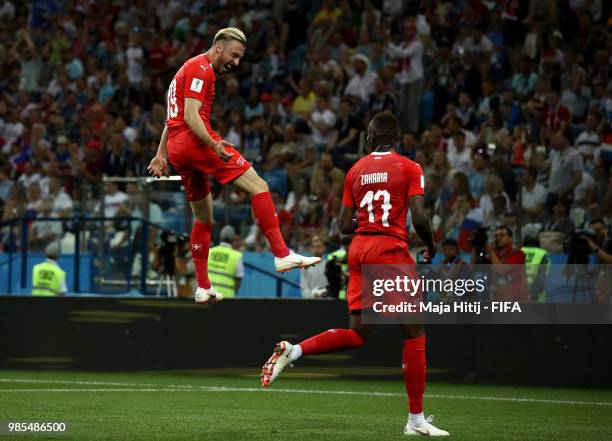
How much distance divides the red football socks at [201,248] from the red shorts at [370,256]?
1.67 m

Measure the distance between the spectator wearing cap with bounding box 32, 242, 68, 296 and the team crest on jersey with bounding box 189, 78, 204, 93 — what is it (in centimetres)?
948

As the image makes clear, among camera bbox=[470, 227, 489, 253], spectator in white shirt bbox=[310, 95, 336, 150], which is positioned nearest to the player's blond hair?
camera bbox=[470, 227, 489, 253]

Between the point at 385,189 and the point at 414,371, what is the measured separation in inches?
52.9

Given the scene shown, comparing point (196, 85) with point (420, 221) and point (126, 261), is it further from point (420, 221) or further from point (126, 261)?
point (126, 261)

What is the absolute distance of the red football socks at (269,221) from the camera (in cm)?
1016

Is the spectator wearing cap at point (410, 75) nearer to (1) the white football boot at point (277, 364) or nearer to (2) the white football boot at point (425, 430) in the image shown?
(1) the white football boot at point (277, 364)

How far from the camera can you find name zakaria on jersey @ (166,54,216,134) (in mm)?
9734

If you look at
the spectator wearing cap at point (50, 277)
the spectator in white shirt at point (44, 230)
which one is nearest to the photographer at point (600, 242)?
the spectator wearing cap at point (50, 277)

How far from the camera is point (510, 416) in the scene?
36.5 feet

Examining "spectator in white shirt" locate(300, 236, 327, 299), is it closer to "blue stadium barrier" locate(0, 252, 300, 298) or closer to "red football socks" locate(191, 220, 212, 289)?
"blue stadium barrier" locate(0, 252, 300, 298)

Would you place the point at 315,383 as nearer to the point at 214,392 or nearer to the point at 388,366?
the point at 388,366

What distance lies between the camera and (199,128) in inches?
379

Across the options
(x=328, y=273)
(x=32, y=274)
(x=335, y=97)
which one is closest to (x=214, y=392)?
(x=328, y=273)

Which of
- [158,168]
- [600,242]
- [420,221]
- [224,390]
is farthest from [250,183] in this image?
[600,242]
